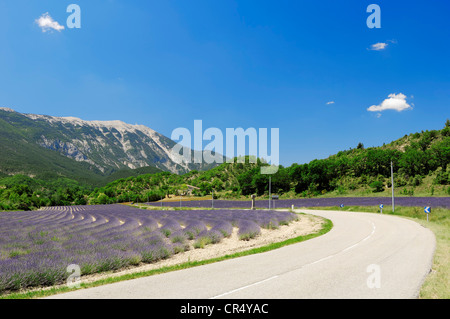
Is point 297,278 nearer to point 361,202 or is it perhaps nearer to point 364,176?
point 361,202

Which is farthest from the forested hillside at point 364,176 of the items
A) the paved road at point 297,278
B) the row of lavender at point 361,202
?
the paved road at point 297,278

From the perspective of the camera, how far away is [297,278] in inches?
301

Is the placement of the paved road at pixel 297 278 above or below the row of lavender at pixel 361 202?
above

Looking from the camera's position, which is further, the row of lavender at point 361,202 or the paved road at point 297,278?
the row of lavender at point 361,202

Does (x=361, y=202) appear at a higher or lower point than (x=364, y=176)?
lower

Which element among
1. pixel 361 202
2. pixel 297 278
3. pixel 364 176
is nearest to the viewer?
pixel 297 278

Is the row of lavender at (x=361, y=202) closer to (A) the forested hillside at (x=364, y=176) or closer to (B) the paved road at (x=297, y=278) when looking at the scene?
(A) the forested hillside at (x=364, y=176)

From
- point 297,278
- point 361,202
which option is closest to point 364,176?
point 361,202

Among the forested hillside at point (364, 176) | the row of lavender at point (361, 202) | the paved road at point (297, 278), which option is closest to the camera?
the paved road at point (297, 278)

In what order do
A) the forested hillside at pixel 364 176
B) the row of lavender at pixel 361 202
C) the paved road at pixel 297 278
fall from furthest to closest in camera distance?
the forested hillside at pixel 364 176, the row of lavender at pixel 361 202, the paved road at pixel 297 278

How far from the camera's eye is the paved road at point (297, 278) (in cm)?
648
